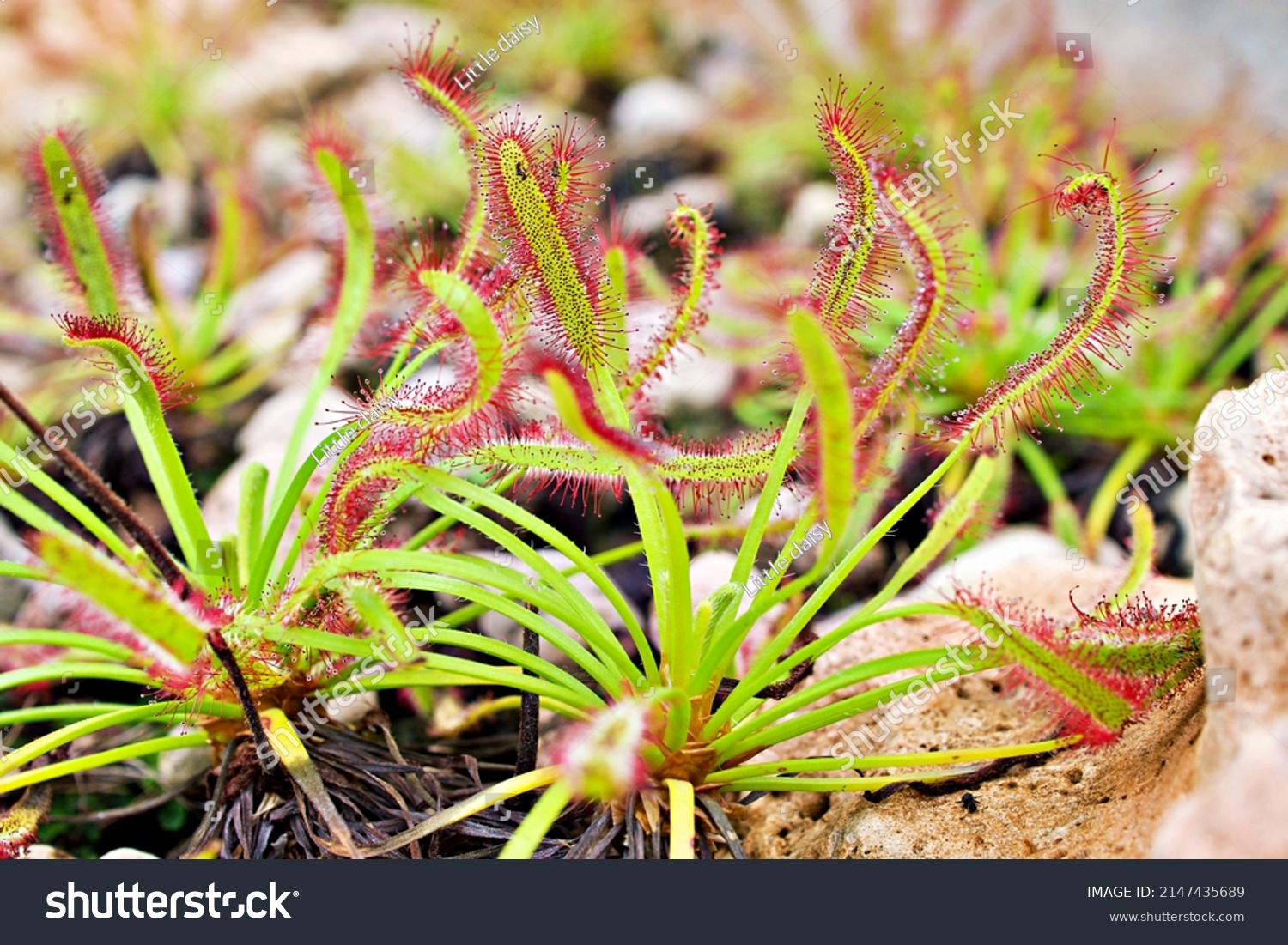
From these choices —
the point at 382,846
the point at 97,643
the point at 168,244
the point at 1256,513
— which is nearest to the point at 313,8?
the point at 168,244

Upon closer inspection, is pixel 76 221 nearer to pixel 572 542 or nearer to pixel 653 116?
pixel 572 542

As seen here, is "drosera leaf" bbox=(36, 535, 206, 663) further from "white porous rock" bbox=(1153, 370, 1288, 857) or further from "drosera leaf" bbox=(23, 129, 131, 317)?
"white porous rock" bbox=(1153, 370, 1288, 857)

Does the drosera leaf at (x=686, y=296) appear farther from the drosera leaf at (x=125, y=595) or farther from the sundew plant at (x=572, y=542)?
the drosera leaf at (x=125, y=595)

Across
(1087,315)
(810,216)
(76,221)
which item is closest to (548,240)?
(1087,315)

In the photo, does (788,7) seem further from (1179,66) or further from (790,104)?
(1179,66)

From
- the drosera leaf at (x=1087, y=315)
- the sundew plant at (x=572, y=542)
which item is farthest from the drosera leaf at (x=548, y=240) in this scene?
the drosera leaf at (x=1087, y=315)
